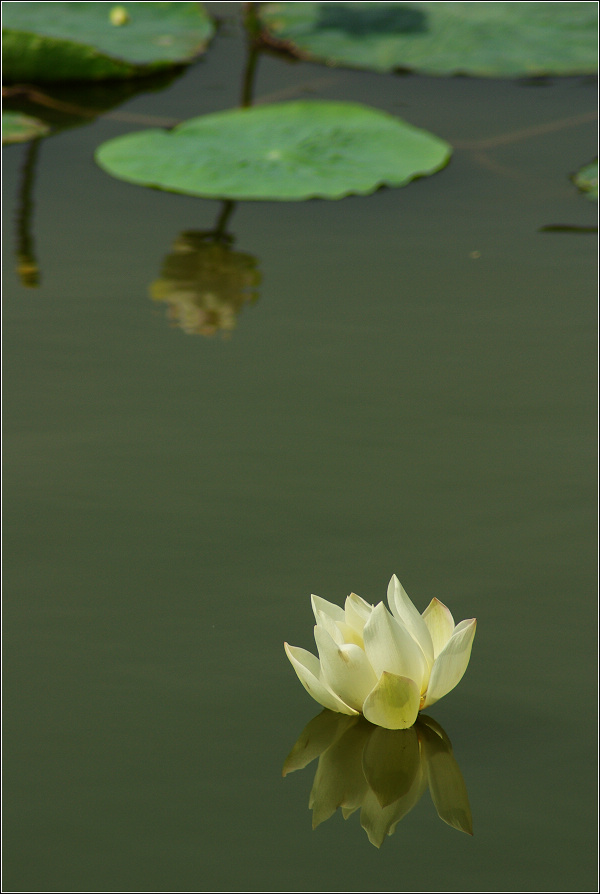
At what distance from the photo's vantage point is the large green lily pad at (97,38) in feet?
9.09

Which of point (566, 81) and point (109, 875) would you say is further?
point (566, 81)

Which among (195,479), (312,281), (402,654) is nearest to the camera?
(402,654)

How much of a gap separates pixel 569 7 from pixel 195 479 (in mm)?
2708

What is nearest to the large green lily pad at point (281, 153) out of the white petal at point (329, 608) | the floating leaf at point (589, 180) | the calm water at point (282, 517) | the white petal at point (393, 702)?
the calm water at point (282, 517)

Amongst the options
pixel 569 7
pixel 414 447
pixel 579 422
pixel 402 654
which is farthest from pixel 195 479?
pixel 569 7

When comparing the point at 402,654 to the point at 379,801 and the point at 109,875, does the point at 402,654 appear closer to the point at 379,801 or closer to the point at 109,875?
the point at 379,801

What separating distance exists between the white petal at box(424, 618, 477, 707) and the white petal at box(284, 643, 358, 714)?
9 centimetres

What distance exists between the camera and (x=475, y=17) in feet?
10.3

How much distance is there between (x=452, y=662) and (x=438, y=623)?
6 centimetres

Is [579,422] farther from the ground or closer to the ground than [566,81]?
closer to the ground

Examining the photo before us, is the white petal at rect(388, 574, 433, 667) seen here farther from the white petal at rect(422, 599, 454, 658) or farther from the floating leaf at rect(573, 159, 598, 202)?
the floating leaf at rect(573, 159, 598, 202)

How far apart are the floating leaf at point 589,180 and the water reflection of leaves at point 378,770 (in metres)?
1.58

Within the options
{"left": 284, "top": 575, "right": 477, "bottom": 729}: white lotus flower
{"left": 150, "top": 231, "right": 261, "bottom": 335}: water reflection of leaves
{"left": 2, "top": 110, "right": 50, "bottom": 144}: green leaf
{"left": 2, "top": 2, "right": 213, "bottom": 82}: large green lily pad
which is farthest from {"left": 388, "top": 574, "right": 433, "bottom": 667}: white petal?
{"left": 2, "top": 2, "right": 213, "bottom": 82}: large green lily pad

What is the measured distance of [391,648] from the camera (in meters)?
0.94
